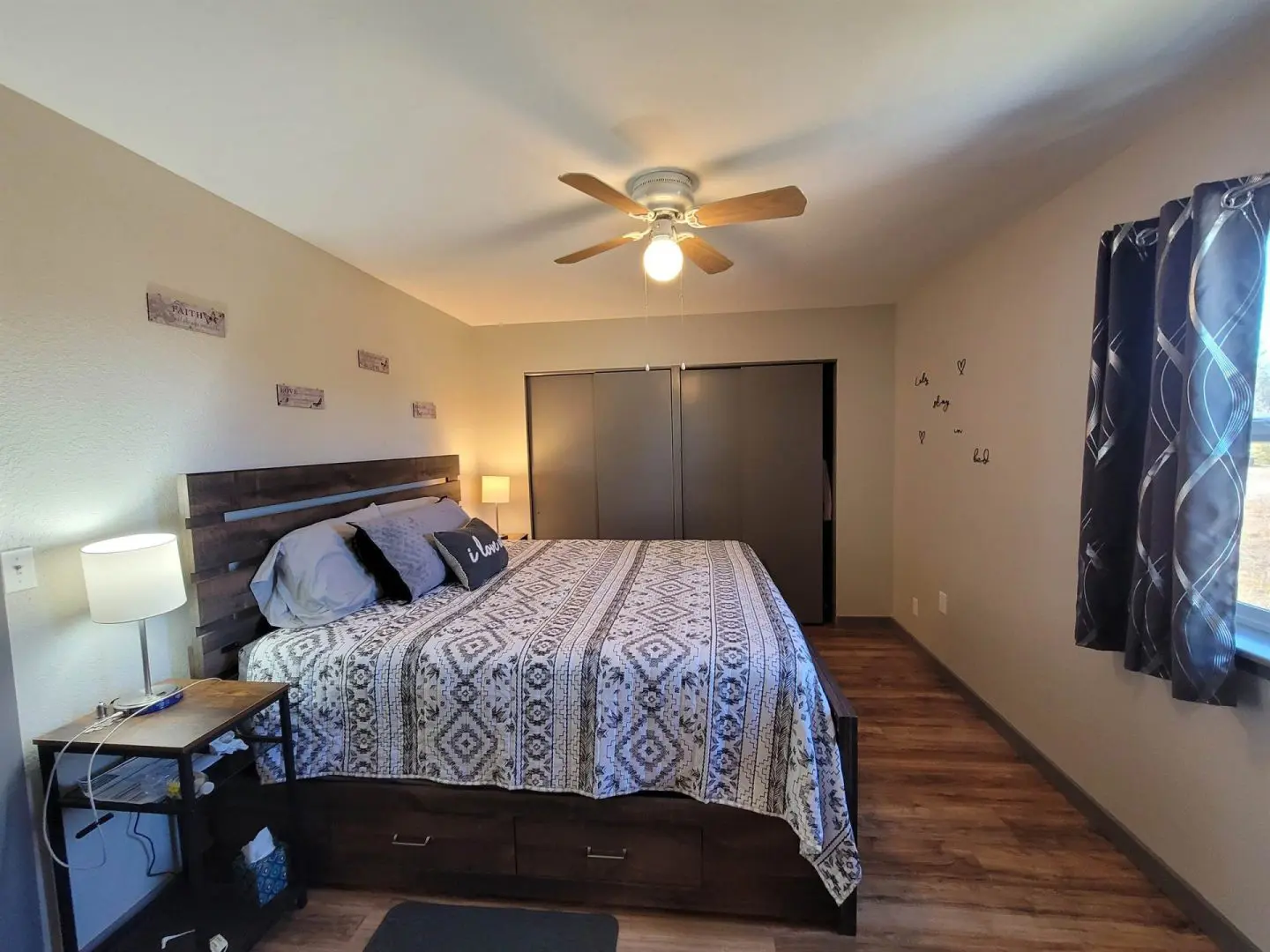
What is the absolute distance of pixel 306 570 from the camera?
195 cm

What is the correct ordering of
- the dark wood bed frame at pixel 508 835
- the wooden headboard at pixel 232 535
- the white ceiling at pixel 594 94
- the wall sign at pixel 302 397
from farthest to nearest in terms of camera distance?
the wall sign at pixel 302 397 < the wooden headboard at pixel 232 535 < the dark wood bed frame at pixel 508 835 < the white ceiling at pixel 594 94

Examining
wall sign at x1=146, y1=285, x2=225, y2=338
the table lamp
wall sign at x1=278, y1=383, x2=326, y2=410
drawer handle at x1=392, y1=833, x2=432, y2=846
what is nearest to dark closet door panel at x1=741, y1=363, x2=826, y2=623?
wall sign at x1=278, y1=383, x2=326, y2=410

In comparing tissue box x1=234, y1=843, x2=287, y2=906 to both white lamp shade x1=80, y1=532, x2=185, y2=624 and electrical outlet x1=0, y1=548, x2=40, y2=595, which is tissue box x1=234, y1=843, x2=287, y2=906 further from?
electrical outlet x1=0, y1=548, x2=40, y2=595

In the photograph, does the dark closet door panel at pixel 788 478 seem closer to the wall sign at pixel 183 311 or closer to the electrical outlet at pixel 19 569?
the wall sign at pixel 183 311

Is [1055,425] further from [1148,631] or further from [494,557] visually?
[494,557]

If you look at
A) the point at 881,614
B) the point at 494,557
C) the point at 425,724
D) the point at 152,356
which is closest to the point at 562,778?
the point at 425,724

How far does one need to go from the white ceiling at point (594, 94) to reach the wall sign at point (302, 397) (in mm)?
685

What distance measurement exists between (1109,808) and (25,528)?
3448 mm

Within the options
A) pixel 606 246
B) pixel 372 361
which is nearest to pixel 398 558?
pixel 372 361

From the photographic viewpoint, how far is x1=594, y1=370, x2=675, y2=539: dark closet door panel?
160 inches

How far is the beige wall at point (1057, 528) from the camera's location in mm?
1409

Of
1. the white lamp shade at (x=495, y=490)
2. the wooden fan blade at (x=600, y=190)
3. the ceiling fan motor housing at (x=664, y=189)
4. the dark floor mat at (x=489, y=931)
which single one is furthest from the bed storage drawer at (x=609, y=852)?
the white lamp shade at (x=495, y=490)

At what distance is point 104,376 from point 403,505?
1404 mm

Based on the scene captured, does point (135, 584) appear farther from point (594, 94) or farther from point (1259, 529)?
point (1259, 529)
